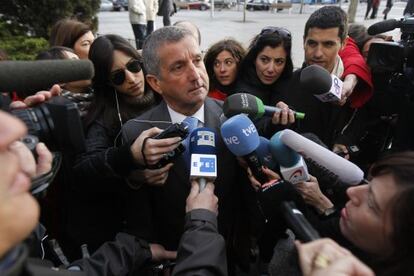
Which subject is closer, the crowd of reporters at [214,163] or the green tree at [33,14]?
the crowd of reporters at [214,163]

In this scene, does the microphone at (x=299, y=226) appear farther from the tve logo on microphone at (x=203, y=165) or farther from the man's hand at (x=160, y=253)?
the man's hand at (x=160, y=253)

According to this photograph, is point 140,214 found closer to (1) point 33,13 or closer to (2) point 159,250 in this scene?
(2) point 159,250

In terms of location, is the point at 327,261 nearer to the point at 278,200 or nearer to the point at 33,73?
the point at 278,200

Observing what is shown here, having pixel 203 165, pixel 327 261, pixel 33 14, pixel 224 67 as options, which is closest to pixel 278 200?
pixel 203 165

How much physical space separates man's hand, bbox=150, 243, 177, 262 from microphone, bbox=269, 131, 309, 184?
648 millimetres

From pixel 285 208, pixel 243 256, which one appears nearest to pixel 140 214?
pixel 243 256

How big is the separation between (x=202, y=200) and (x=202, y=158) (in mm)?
156

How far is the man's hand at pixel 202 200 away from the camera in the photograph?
1202 mm

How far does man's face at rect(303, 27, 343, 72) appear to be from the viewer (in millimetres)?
2100

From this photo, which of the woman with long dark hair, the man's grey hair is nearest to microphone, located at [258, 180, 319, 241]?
the man's grey hair

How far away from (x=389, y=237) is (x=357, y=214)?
127mm

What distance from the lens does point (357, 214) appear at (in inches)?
41.8

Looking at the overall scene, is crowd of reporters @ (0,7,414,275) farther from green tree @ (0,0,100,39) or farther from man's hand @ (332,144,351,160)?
green tree @ (0,0,100,39)

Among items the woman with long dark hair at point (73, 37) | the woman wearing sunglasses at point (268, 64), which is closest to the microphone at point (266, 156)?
the woman wearing sunglasses at point (268, 64)
